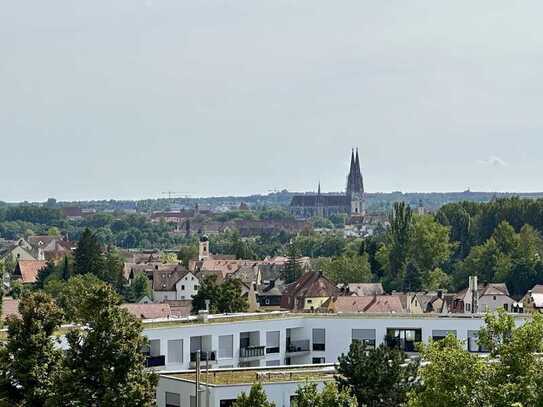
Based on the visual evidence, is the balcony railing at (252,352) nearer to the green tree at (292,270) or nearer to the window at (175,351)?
the window at (175,351)

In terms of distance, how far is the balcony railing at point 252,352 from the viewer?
5384cm

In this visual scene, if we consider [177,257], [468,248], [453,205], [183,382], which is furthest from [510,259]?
[183,382]

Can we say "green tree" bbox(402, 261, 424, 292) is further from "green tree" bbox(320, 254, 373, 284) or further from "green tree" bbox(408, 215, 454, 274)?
"green tree" bbox(408, 215, 454, 274)

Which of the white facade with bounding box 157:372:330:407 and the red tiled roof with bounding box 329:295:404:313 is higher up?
the white facade with bounding box 157:372:330:407

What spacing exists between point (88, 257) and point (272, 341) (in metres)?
64.1

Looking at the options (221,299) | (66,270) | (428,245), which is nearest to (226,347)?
(221,299)

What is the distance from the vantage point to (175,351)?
168 ft

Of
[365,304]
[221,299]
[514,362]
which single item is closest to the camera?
[514,362]

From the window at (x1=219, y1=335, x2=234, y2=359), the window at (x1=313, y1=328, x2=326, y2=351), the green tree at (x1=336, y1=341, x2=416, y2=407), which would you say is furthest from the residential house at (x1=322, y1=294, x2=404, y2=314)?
the green tree at (x1=336, y1=341, x2=416, y2=407)

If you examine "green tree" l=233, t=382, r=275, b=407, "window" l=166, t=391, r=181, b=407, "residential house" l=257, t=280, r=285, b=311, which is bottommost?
"residential house" l=257, t=280, r=285, b=311

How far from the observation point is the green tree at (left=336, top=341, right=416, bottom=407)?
3478 centimetres

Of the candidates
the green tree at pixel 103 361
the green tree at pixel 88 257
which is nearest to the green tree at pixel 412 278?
the green tree at pixel 88 257

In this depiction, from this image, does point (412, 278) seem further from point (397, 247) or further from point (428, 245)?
point (428, 245)

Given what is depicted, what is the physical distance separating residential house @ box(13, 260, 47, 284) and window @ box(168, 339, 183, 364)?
268 ft
